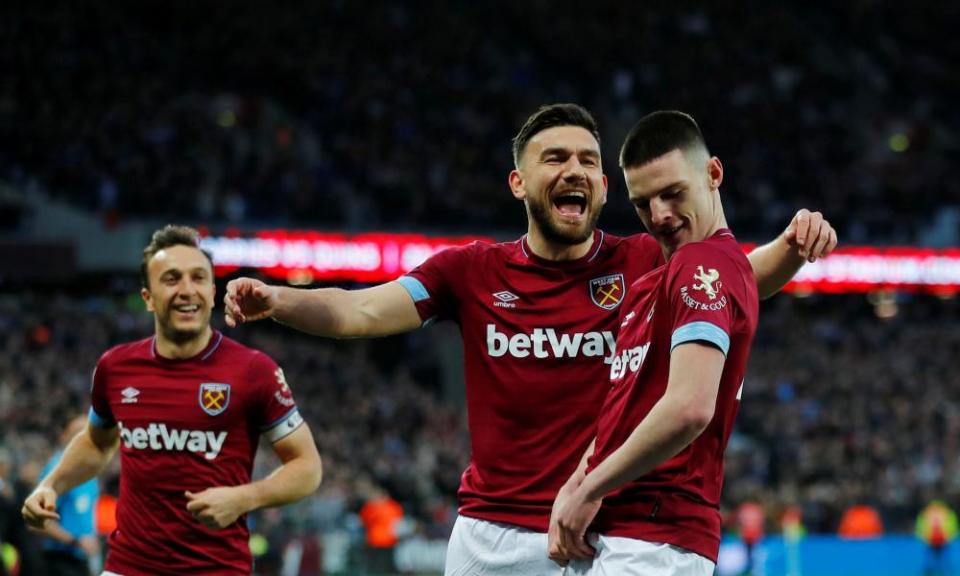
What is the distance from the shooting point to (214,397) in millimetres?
5977

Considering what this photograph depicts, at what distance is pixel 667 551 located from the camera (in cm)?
381

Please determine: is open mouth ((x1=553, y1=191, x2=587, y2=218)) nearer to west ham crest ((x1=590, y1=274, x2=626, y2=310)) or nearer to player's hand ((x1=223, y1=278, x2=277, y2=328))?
west ham crest ((x1=590, y1=274, x2=626, y2=310))

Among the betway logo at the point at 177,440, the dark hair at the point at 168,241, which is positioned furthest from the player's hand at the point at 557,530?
the dark hair at the point at 168,241

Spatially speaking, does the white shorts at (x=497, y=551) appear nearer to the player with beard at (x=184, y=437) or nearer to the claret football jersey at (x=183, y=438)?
the player with beard at (x=184, y=437)

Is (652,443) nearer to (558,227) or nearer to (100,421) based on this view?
(558,227)

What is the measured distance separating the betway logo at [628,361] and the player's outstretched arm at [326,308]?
3.15ft

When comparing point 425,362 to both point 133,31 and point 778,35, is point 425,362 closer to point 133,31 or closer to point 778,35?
point 133,31

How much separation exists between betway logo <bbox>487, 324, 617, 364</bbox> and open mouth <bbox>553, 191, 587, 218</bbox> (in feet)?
1.37

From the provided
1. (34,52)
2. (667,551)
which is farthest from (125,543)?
(34,52)

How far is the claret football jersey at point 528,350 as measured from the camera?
15.4 ft

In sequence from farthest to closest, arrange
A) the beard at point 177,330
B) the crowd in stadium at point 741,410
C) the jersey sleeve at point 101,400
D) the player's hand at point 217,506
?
the crowd in stadium at point 741,410
the jersey sleeve at point 101,400
the beard at point 177,330
the player's hand at point 217,506

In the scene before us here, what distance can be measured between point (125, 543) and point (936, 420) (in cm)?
2738

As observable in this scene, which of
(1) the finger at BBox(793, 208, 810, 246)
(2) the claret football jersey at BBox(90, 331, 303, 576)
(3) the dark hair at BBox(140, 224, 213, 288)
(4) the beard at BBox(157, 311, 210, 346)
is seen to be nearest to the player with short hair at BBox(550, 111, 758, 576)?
(1) the finger at BBox(793, 208, 810, 246)

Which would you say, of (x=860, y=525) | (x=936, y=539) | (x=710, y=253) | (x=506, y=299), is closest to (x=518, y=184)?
(x=506, y=299)
